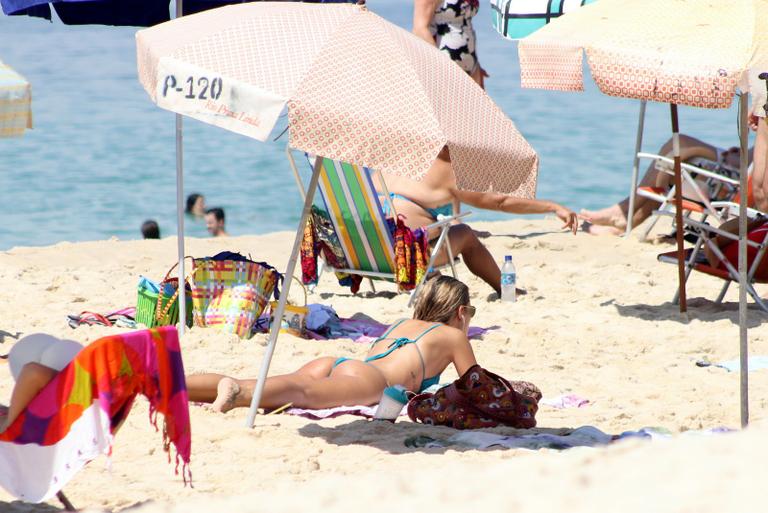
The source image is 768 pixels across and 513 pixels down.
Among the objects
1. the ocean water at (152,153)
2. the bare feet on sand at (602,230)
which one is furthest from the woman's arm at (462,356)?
the ocean water at (152,153)

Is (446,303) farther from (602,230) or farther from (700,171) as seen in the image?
(602,230)

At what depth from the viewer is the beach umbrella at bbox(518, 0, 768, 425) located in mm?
5660

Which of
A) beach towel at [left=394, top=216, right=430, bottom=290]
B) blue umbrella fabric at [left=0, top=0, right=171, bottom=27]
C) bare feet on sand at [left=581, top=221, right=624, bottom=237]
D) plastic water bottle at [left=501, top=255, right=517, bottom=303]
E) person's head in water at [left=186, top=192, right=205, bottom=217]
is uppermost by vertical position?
blue umbrella fabric at [left=0, top=0, right=171, bottom=27]

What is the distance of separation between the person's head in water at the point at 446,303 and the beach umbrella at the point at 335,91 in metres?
0.74

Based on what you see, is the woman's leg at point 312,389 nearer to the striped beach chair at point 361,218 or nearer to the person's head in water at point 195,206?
the striped beach chair at point 361,218

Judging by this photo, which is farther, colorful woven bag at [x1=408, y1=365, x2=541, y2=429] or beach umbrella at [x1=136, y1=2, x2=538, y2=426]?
colorful woven bag at [x1=408, y1=365, x2=541, y2=429]

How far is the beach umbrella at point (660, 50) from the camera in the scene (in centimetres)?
566

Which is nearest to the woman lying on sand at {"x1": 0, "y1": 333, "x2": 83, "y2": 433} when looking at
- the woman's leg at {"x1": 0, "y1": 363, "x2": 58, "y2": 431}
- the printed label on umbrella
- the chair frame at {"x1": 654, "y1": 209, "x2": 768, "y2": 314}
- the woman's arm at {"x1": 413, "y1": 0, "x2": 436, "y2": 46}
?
the woman's leg at {"x1": 0, "y1": 363, "x2": 58, "y2": 431}

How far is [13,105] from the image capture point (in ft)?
13.8

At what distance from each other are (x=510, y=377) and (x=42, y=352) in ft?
9.21

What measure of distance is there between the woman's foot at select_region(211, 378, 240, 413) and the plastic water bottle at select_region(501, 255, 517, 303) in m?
2.70

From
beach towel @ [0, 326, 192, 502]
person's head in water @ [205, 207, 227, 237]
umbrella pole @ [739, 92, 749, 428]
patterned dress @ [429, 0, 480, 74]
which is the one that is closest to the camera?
beach towel @ [0, 326, 192, 502]

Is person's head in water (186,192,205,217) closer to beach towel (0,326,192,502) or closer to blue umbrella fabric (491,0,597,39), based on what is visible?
blue umbrella fabric (491,0,597,39)

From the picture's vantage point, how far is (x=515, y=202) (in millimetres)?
7918
